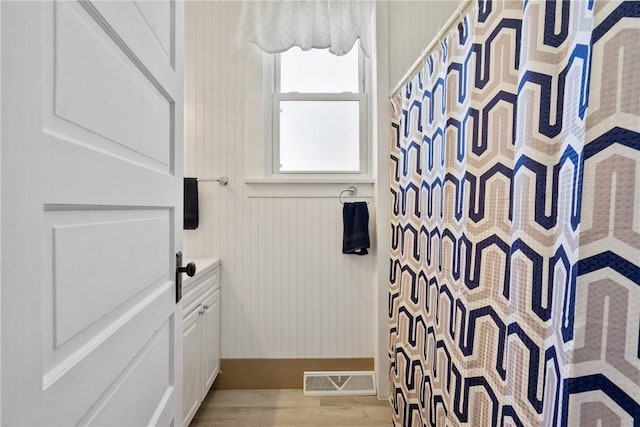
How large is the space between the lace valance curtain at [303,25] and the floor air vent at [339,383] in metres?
1.92

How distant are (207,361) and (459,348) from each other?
135 cm

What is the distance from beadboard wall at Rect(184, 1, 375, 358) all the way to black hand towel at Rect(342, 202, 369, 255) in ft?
0.29

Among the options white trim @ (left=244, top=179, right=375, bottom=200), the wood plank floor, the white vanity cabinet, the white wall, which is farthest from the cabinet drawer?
the wood plank floor

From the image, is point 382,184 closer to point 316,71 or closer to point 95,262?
point 316,71

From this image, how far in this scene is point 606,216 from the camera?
0.53 m

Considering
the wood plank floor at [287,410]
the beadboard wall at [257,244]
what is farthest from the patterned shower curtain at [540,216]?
the beadboard wall at [257,244]

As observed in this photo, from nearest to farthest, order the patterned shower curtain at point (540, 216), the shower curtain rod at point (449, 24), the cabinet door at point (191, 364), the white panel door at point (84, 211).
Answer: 1. the white panel door at point (84, 211)
2. the patterned shower curtain at point (540, 216)
3. the shower curtain rod at point (449, 24)
4. the cabinet door at point (191, 364)

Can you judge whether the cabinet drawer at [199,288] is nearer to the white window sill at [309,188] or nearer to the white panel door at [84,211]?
the white window sill at [309,188]

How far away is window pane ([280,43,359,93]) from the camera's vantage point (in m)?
2.14

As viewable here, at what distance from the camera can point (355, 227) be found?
1979mm

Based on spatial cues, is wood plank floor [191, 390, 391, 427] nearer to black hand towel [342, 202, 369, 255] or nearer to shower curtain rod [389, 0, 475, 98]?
black hand towel [342, 202, 369, 255]

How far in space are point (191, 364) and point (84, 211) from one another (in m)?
1.29

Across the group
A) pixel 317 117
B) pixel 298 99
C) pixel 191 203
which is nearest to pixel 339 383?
pixel 191 203

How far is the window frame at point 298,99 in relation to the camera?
212 cm
